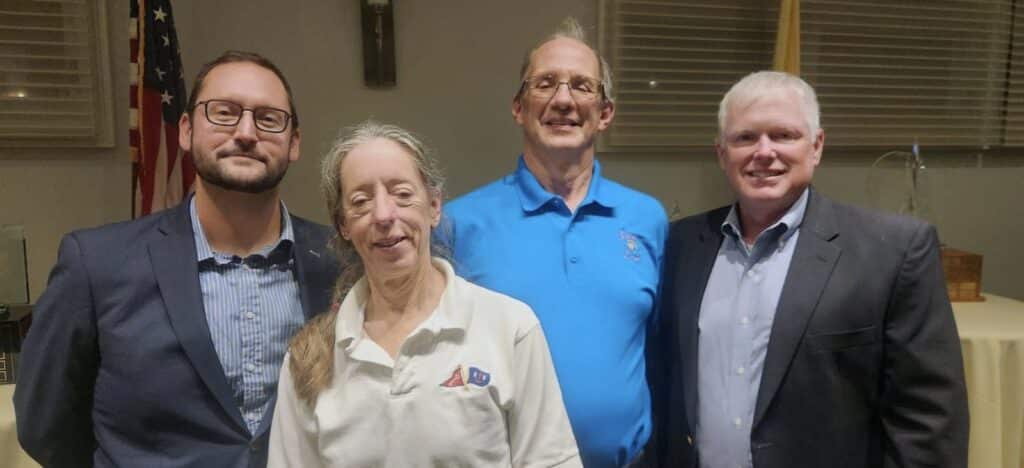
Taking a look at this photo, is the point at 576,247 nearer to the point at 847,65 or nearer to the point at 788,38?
the point at 788,38

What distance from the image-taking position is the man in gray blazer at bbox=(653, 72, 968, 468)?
4.51 feet

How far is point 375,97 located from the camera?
2951 mm

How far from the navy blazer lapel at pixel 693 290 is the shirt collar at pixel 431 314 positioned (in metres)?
0.58

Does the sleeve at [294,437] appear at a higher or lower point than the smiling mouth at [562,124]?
lower

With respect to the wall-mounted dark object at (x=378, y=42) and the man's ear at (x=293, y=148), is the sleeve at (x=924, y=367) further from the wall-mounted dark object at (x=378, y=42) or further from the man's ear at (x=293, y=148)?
the wall-mounted dark object at (x=378, y=42)

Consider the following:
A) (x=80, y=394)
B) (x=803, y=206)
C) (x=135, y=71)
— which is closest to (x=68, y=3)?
(x=135, y=71)

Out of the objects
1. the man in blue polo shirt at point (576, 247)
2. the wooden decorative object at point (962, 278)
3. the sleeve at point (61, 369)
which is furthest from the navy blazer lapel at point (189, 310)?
the wooden decorative object at point (962, 278)

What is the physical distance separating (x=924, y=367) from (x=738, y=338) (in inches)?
14.7

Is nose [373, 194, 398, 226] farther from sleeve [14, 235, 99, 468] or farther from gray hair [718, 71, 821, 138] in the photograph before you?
gray hair [718, 71, 821, 138]

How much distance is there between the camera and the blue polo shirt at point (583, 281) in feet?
4.93

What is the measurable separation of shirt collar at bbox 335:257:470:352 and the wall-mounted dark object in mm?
1802

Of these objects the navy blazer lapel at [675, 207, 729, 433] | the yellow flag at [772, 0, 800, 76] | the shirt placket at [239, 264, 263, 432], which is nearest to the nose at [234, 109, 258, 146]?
the shirt placket at [239, 264, 263, 432]

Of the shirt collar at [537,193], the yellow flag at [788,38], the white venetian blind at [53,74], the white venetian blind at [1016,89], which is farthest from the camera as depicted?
the white venetian blind at [1016,89]

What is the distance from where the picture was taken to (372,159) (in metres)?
1.21
